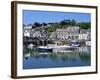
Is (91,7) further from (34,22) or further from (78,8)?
(34,22)

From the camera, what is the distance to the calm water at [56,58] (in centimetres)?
218

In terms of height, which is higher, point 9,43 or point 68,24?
point 68,24

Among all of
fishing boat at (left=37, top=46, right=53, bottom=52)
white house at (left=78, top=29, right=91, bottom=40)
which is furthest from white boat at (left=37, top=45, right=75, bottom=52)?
white house at (left=78, top=29, right=91, bottom=40)

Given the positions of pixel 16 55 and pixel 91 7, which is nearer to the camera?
pixel 16 55

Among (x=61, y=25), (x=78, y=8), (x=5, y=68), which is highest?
(x=78, y=8)

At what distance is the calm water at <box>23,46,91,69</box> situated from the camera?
7.16ft

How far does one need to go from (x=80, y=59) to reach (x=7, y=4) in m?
0.83

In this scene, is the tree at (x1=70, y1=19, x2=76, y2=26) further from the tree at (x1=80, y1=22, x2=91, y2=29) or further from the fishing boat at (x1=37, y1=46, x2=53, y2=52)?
the fishing boat at (x1=37, y1=46, x2=53, y2=52)

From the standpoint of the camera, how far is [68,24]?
2346 mm

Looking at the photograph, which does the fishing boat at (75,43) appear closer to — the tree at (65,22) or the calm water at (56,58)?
the calm water at (56,58)

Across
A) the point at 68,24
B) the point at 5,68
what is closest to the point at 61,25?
the point at 68,24

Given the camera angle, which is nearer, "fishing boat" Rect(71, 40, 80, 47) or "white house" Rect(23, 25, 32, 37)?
"white house" Rect(23, 25, 32, 37)

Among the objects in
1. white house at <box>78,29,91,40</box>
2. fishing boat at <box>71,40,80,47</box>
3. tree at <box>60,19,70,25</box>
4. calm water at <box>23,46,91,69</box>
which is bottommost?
calm water at <box>23,46,91,69</box>

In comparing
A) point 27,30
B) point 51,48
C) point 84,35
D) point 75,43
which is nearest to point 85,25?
point 84,35
